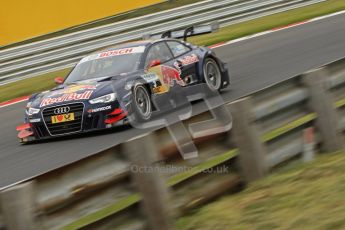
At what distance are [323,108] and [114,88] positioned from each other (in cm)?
359

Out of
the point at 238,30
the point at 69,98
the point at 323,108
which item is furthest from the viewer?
the point at 238,30

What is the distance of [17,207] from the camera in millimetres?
3486

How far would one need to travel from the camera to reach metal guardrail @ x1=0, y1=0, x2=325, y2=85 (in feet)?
53.0

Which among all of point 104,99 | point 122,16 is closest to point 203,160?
point 104,99

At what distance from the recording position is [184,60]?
10.3 metres

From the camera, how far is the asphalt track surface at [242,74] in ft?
25.0

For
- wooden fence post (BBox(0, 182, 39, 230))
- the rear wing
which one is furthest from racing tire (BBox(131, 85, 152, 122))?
wooden fence post (BBox(0, 182, 39, 230))

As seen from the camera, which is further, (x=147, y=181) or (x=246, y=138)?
(x=246, y=138)

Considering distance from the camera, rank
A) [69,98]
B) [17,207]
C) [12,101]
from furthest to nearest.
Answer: [12,101], [69,98], [17,207]

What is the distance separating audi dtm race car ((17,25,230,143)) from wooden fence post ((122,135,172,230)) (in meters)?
4.45

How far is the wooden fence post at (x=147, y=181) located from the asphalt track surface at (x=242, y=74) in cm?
246

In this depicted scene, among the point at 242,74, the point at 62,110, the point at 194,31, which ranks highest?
the point at 194,31

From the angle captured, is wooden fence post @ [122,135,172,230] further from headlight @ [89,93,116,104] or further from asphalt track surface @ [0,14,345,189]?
headlight @ [89,93,116,104]

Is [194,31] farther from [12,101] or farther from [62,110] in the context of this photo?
[12,101]
